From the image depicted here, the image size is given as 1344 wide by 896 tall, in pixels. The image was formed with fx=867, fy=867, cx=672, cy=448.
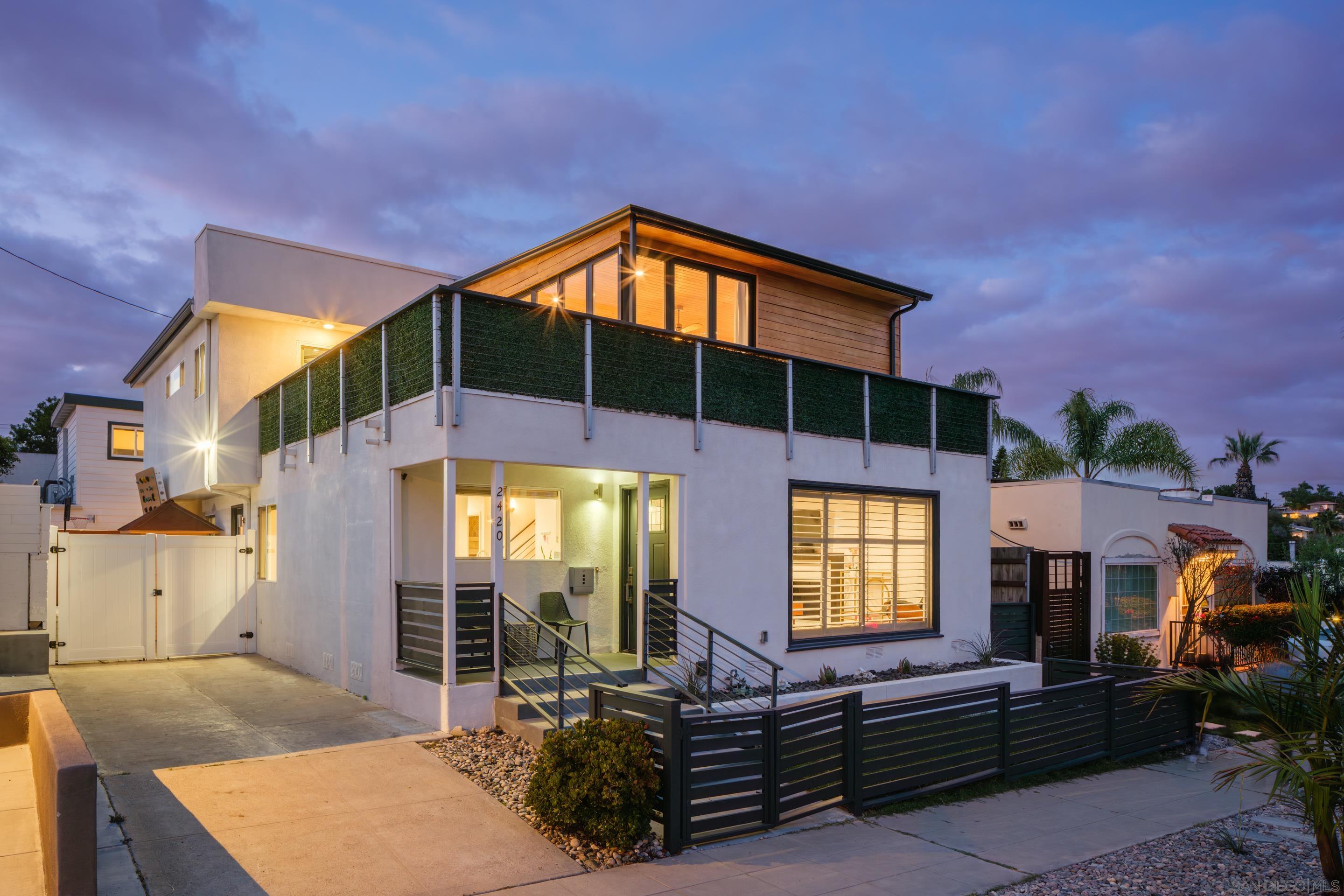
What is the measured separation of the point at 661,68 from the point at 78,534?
40.4ft

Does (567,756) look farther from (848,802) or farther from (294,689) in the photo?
(294,689)

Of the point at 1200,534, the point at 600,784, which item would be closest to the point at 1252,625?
the point at 1200,534

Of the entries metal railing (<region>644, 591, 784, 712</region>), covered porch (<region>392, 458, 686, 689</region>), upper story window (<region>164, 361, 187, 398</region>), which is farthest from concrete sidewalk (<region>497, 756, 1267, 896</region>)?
upper story window (<region>164, 361, 187, 398</region>)

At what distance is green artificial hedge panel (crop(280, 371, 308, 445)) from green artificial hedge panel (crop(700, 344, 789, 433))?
5.49 m

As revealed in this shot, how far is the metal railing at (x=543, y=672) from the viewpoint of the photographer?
7.48 m

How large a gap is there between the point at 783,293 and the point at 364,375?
623cm

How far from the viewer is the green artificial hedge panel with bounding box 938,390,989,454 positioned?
13.3m

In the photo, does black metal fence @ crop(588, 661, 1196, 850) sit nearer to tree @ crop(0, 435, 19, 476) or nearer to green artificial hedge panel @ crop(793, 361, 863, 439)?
green artificial hedge panel @ crop(793, 361, 863, 439)

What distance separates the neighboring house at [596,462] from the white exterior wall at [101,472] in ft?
35.1

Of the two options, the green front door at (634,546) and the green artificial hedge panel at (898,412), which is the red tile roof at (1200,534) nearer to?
the green artificial hedge panel at (898,412)

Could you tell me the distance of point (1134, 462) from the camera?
86.0 feet

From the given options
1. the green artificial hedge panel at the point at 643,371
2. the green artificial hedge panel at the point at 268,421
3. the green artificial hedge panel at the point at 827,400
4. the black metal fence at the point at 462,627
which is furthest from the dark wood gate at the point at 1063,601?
the green artificial hedge panel at the point at 268,421

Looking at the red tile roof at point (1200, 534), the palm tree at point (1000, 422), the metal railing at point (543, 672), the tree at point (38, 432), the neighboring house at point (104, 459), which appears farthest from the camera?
the tree at point (38, 432)

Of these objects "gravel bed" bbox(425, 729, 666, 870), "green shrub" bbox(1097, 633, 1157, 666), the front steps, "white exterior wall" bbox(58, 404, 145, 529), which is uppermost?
"white exterior wall" bbox(58, 404, 145, 529)
